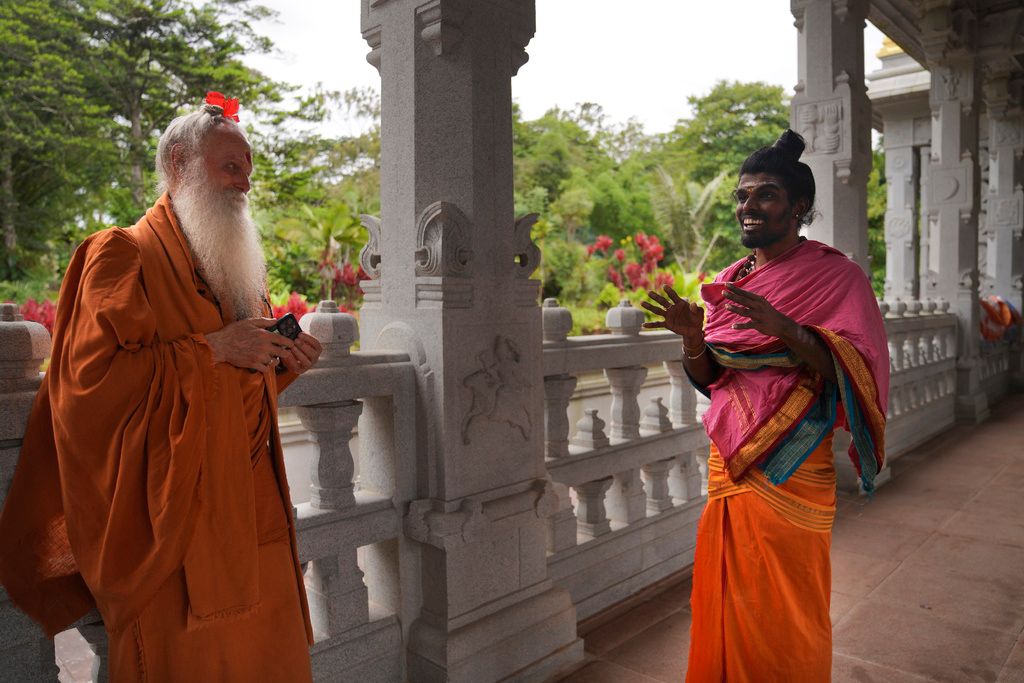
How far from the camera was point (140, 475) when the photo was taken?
1545 millimetres

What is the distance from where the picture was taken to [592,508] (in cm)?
331

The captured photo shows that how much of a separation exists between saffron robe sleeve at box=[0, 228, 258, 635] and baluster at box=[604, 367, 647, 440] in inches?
82.2

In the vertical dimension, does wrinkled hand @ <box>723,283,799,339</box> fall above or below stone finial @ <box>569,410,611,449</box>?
above

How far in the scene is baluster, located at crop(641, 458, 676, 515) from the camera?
3678 millimetres

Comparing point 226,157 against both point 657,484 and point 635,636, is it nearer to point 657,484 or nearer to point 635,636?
point 635,636

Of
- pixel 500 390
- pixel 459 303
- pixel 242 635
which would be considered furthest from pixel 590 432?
pixel 242 635

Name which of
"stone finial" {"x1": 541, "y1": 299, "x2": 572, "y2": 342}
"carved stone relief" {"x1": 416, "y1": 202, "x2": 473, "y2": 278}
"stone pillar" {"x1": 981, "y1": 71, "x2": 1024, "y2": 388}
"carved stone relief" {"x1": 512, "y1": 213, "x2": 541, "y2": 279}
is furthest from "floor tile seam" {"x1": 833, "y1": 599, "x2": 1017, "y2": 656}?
"stone pillar" {"x1": 981, "y1": 71, "x2": 1024, "y2": 388}

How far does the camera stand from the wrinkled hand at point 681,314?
2.18 metres

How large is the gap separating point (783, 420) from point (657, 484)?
1.62m

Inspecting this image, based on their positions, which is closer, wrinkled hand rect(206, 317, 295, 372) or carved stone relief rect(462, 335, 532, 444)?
wrinkled hand rect(206, 317, 295, 372)

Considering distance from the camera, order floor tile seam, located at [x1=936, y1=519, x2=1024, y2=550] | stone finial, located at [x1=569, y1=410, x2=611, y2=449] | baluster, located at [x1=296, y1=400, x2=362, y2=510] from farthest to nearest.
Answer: floor tile seam, located at [x1=936, y1=519, x2=1024, y2=550] < stone finial, located at [x1=569, y1=410, x2=611, y2=449] < baluster, located at [x1=296, y1=400, x2=362, y2=510]

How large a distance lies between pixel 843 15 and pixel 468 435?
4.20 metres

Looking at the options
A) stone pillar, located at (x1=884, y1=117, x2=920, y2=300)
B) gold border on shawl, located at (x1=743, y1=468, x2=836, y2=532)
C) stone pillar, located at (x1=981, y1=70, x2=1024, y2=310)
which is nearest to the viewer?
gold border on shawl, located at (x1=743, y1=468, x2=836, y2=532)

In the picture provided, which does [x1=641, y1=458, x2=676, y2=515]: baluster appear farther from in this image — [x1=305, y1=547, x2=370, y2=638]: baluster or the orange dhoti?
the orange dhoti
